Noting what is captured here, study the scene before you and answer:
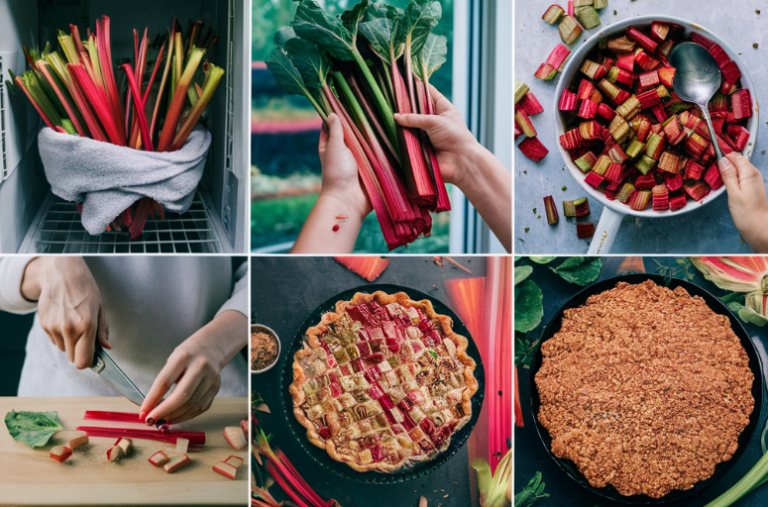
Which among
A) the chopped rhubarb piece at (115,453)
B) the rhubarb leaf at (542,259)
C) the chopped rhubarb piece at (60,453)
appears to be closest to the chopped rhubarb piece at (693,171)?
the rhubarb leaf at (542,259)

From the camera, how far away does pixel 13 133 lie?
4.63 feet

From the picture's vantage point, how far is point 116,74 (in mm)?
1430

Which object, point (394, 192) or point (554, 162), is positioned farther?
point (554, 162)

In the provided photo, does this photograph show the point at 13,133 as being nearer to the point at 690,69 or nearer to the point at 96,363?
the point at 96,363

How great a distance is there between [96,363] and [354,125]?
1.02m

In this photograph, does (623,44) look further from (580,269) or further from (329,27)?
(329,27)

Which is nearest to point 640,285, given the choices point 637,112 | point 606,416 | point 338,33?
point 606,416

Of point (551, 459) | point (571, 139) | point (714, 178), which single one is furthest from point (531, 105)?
point (551, 459)

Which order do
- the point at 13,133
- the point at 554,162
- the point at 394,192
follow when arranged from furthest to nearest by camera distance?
the point at 554,162, the point at 394,192, the point at 13,133

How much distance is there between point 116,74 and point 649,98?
1.54 metres

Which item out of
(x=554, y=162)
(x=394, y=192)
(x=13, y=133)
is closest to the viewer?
(x=13, y=133)

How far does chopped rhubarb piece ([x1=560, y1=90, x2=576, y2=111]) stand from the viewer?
156 cm

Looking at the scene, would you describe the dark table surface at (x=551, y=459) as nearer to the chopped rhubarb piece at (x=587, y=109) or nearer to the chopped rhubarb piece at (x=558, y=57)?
the chopped rhubarb piece at (x=587, y=109)

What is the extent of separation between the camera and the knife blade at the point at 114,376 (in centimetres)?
152
